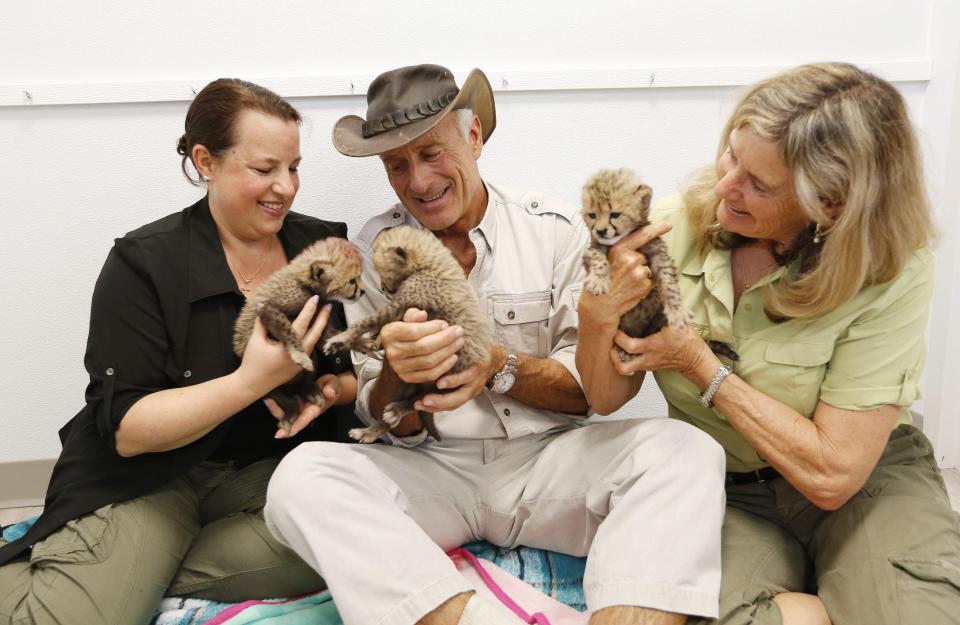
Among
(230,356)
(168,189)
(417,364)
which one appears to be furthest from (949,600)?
(168,189)

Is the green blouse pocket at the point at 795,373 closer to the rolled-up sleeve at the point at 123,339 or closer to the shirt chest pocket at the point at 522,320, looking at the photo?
the shirt chest pocket at the point at 522,320

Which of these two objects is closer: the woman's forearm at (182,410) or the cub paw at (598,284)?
the cub paw at (598,284)

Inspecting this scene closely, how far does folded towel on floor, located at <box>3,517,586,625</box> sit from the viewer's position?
2088mm

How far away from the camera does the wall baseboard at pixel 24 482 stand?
3.15 m

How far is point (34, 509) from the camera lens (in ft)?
10.5

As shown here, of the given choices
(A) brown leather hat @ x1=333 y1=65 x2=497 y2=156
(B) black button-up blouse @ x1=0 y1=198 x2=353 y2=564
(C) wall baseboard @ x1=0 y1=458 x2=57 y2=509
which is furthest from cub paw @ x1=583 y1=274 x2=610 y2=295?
(C) wall baseboard @ x1=0 y1=458 x2=57 y2=509

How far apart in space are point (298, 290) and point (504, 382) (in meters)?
0.73

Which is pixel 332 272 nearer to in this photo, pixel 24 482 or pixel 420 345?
pixel 420 345

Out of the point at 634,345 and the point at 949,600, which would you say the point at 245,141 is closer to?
the point at 634,345

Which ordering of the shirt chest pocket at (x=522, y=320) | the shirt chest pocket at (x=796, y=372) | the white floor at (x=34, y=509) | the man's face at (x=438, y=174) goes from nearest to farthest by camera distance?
the shirt chest pocket at (x=796, y=372), the man's face at (x=438, y=174), the shirt chest pocket at (x=522, y=320), the white floor at (x=34, y=509)

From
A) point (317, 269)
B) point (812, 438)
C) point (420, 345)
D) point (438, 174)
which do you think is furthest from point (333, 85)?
point (812, 438)

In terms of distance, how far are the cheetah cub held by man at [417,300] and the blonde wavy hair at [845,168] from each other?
929 millimetres

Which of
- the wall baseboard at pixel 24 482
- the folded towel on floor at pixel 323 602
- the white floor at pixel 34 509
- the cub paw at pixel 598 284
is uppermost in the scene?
the cub paw at pixel 598 284

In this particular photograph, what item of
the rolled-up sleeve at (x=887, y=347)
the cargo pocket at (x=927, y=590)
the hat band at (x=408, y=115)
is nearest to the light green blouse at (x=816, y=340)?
the rolled-up sleeve at (x=887, y=347)
